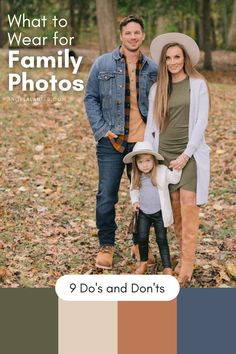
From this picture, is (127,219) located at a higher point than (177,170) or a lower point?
lower

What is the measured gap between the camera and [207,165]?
5.71 meters

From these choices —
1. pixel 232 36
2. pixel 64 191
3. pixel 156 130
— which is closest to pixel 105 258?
pixel 156 130

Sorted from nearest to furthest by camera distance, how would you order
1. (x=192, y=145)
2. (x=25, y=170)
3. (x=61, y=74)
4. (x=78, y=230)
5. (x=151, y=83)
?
(x=192, y=145)
(x=151, y=83)
(x=78, y=230)
(x=25, y=170)
(x=61, y=74)

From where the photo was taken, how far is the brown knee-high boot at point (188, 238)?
225 inches

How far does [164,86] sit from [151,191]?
0.89 metres

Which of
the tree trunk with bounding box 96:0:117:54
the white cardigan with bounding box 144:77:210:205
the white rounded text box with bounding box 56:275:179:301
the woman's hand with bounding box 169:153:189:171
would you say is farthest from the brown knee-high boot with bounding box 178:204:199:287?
the tree trunk with bounding box 96:0:117:54

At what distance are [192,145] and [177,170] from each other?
25 centimetres

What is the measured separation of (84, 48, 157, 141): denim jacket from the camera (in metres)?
→ 5.93

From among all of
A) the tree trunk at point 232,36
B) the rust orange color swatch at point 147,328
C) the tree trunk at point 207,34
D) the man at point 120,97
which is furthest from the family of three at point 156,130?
the tree trunk at point 232,36

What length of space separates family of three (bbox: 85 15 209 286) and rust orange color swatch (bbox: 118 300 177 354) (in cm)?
85

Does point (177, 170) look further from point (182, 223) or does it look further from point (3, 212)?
point (3, 212)

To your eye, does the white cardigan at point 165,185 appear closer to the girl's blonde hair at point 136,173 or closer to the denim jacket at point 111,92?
the girl's blonde hair at point 136,173

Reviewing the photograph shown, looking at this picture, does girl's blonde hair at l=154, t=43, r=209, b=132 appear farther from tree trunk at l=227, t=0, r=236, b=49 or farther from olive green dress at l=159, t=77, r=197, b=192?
tree trunk at l=227, t=0, r=236, b=49

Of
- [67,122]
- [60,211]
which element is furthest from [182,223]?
[67,122]
